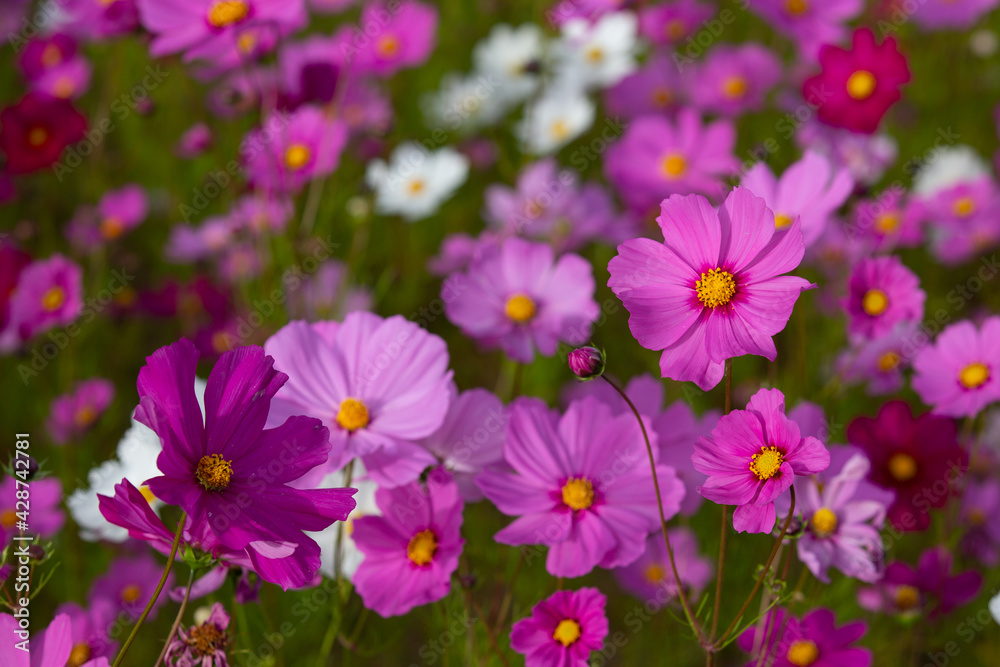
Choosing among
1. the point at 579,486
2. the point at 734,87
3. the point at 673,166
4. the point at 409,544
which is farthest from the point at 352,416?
the point at 734,87

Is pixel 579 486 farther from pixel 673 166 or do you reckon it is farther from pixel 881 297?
pixel 673 166

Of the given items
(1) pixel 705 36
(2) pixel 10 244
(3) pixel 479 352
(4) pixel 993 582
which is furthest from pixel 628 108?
(2) pixel 10 244

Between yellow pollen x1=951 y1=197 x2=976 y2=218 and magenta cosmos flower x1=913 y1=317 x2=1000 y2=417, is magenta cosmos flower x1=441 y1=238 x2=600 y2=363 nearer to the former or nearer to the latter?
magenta cosmos flower x1=913 y1=317 x2=1000 y2=417

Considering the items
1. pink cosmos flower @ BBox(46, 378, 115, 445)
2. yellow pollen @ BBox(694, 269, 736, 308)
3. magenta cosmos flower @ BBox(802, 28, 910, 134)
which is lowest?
pink cosmos flower @ BBox(46, 378, 115, 445)

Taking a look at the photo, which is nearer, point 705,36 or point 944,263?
point 944,263

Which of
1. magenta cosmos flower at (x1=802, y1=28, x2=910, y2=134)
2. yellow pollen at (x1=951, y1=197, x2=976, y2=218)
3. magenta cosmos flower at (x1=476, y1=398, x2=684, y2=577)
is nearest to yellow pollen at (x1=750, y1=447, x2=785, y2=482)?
magenta cosmos flower at (x1=476, y1=398, x2=684, y2=577)

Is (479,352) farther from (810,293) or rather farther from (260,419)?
(260,419)

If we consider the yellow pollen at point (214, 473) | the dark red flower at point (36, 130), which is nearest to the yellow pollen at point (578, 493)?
the yellow pollen at point (214, 473)
